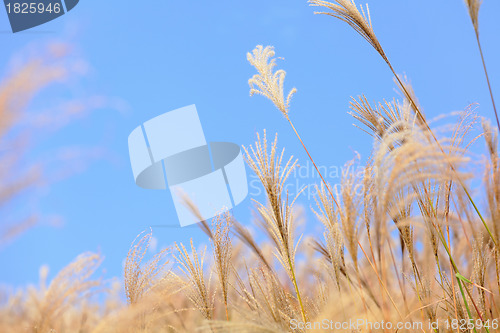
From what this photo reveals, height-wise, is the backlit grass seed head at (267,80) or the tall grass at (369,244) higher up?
the backlit grass seed head at (267,80)

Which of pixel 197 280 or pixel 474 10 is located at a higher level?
pixel 474 10

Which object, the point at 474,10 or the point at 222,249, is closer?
the point at 474,10

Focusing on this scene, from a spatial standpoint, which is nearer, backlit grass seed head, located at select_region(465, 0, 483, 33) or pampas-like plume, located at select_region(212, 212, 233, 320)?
backlit grass seed head, located at select_region(465, 0, 483, 33)

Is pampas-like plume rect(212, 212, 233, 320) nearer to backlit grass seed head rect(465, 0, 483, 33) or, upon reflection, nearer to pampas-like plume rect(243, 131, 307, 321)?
pampas-like plume rect(243, 131, 307, 321)

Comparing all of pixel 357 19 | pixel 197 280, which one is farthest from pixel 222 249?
pixel 357 19

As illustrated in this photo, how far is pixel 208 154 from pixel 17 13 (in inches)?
121

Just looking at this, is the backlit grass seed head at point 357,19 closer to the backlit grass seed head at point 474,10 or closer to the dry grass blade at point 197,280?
the backlit grass seed head at point 474,10

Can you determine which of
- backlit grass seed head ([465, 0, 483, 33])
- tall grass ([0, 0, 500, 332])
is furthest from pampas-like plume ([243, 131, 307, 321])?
backlit grass seed head ([465, 0, 483, 33])

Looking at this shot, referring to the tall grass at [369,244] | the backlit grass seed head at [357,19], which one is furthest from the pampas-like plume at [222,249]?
the backlit grass seed head at [357,19]

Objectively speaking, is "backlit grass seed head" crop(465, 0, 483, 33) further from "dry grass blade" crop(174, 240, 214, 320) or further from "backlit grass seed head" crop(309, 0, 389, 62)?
"dry grass blade" crop(174, 240, 214, 320)

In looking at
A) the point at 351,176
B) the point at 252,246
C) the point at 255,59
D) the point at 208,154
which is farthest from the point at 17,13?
the point at 351,176

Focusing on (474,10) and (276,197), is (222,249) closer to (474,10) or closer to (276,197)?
(276,197)

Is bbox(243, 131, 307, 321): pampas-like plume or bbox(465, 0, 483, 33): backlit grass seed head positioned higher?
bbox(465, 0, 483, 33): backlit grass seed head

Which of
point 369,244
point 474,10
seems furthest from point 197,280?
point 474,10
